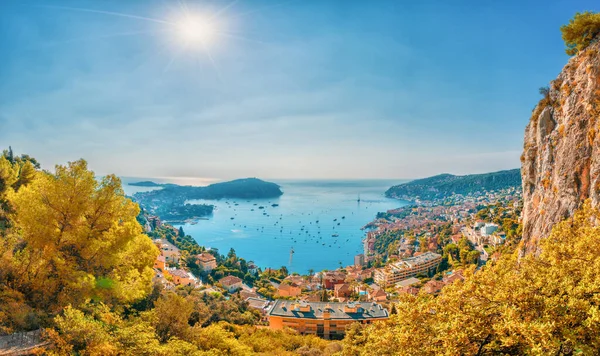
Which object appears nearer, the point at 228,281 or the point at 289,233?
the point at 228,281

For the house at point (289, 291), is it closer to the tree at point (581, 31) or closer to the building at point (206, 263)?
the building at point (206, 263)

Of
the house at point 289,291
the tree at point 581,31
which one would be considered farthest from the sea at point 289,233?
the tree at point 581,31

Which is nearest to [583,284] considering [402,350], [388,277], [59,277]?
[402,350]

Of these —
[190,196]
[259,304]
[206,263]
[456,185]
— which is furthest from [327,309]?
[190,196]

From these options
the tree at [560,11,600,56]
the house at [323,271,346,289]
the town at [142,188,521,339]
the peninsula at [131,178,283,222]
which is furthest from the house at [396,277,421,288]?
the peninsula at [131,178,283,222]

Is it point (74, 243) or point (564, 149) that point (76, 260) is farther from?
point (564, 149)

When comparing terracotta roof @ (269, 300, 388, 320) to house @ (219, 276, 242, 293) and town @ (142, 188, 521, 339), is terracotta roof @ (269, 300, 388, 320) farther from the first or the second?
house @ (219, 276, 242, 293)
